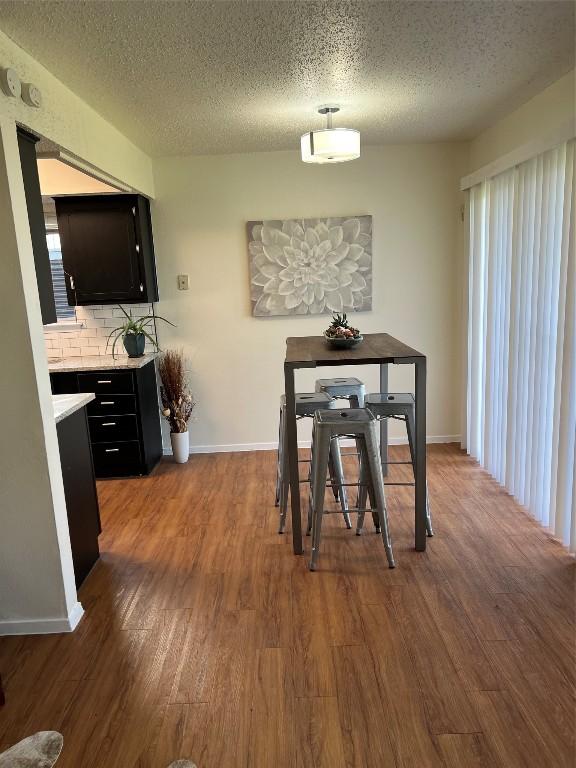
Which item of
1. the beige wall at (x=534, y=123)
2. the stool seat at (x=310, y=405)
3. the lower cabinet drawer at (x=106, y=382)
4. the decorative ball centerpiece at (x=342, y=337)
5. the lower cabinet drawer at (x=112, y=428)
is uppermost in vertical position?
the beige wall at (x=534, y=123)

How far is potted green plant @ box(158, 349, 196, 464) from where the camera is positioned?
451 cm

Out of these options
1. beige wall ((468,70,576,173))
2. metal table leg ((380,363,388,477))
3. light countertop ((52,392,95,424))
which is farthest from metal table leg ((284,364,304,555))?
beige wall ((468,70,576,173))

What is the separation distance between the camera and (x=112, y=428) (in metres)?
4.21

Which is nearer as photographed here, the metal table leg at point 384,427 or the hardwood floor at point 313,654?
the hardwood floor at point 313,654

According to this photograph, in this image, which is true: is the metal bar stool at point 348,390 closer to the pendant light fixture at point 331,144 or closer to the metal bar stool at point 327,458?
the metal bar stool at point 327,458

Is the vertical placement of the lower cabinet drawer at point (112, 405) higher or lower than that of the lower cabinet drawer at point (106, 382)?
lower

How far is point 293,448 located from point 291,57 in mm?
1833

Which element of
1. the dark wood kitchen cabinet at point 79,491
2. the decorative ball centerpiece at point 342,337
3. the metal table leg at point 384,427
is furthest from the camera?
the metal table leg at point 384,427

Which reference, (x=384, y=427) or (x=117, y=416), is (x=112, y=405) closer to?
(x=117, y=416)

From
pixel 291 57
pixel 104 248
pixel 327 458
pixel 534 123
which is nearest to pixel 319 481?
pixel 327 458

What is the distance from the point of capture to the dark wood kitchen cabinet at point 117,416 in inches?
162

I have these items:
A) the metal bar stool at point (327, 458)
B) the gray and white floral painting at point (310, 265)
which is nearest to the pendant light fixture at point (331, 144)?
the gray and white floral painting at point (310, 265)

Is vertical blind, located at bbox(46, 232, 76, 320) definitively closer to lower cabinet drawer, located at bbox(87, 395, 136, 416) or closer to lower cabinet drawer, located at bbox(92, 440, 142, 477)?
lower cabinet drawer, located at bbox(87, 395, 136, 416)

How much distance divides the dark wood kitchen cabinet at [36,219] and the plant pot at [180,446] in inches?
89.3
